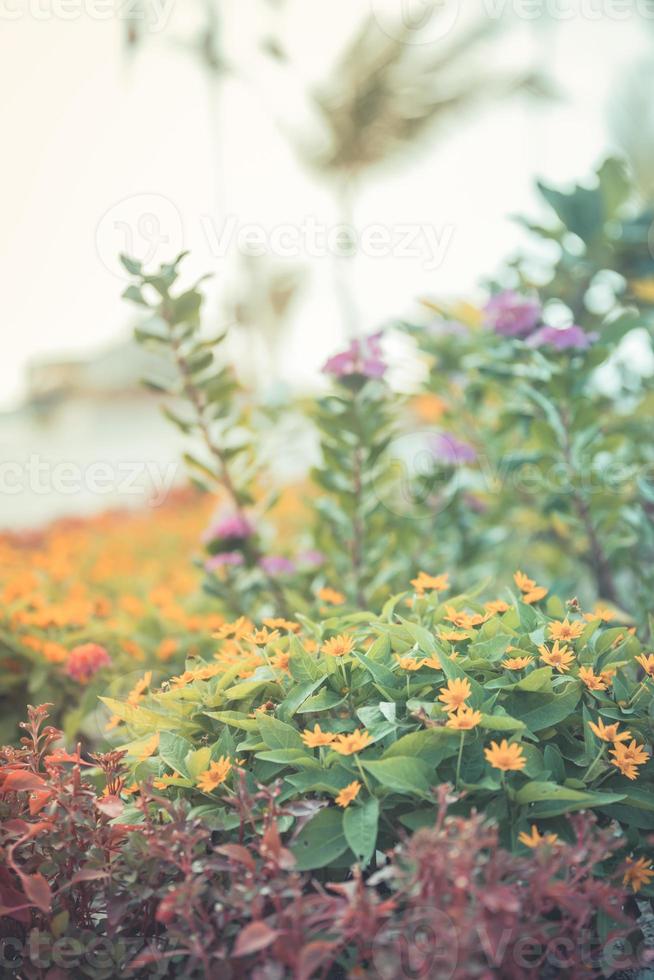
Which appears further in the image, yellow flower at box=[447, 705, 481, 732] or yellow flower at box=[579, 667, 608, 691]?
yellow flower at box=[579, 667, 608, 691]

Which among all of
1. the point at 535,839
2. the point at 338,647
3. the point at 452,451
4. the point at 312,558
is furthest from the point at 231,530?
the point at 535,839

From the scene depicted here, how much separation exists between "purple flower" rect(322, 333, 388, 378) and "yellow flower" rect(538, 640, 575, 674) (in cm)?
115

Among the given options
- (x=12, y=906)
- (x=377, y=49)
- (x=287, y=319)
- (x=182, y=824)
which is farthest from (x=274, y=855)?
(x=287, y=319)

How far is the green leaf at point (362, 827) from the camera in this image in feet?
3.59

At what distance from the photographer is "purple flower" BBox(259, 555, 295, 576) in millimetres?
2404

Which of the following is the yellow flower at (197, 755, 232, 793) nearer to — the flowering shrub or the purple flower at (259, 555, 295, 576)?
the flowering shrub

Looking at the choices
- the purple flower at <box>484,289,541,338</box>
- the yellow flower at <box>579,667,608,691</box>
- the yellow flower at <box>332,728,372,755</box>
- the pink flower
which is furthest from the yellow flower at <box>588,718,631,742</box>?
the purple flower at <box>484,289,541,338</box>

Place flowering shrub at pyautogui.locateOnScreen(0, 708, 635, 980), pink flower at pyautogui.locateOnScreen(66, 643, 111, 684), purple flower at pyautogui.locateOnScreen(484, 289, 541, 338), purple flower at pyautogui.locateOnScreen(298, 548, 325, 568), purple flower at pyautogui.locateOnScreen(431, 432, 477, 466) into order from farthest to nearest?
1. purple flower at pyautogui.locateOnScreen(431, 432, 477, 466)
2. purple flower at pyautogui.locateOnScreen(298, 548, 325, 568)
3. purple flower at pyautogui.locateOnScreen(484, 289, 541, 338)
4. pink flower at pyautogui.locateOnScreen(66, 643, 111, 684)
5. flowering shrub at pyautogui.locateOnScreen(0, 708, 635, 980)

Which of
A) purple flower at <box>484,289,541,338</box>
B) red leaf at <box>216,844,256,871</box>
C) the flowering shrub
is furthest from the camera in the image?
purple flower at <box>484,289,541,338</box>

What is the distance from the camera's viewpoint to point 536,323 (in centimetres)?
240

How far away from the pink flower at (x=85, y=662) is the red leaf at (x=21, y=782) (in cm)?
70

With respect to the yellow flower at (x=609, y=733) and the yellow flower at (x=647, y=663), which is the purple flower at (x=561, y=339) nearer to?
the yellow flower at (x=647, y=663)

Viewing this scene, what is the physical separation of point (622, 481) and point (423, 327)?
0.75 meters

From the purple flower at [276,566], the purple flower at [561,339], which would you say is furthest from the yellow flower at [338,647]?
the purple flower at [561,339]
